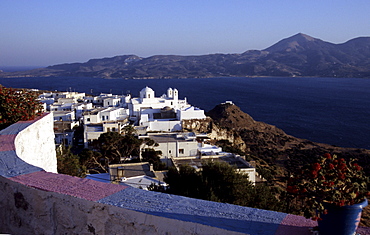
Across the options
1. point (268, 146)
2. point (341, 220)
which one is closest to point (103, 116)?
point (268, 146)

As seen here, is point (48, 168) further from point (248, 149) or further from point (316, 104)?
point (316, 104)

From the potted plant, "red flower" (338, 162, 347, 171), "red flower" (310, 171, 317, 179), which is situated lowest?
the potted plant

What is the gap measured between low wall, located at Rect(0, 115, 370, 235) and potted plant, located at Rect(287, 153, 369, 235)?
0.11m

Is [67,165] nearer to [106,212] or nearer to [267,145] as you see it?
[106,212]

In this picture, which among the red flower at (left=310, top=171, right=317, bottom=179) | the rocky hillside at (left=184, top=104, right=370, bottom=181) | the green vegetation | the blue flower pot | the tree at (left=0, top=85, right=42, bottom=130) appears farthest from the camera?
the rocky hillside at (left=184, top=104, right=370, bottom=181)

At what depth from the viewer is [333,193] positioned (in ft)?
5.85

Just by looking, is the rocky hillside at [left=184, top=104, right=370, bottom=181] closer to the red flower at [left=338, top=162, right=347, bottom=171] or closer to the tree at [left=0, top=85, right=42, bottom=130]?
the tree at [left=0, top=85, right=42, bottom=130]

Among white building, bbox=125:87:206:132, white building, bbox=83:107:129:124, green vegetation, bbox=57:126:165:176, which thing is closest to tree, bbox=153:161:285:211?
green vegetation, bbox=57:126:165:176

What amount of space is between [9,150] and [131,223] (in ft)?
5.33

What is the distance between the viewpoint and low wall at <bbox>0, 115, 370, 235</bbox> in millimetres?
1772

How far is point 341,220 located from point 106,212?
4.43ft

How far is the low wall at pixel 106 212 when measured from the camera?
1772 mm

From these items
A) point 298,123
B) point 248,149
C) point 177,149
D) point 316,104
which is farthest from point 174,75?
point 177,149

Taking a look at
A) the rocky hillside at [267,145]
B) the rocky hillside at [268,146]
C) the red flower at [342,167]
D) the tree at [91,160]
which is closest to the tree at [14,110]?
the red flower at [342,167]
